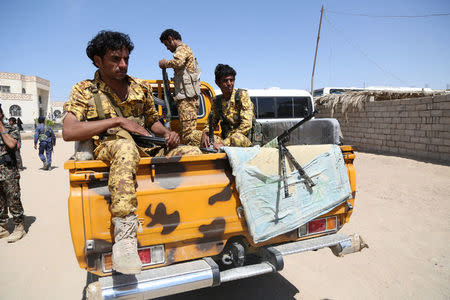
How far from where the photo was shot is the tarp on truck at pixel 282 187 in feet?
7.01

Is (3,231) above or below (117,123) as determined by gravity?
below

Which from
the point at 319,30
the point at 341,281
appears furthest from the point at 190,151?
the point at 319,30

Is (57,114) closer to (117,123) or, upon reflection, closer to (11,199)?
(11,199)

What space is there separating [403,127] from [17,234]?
10.6m

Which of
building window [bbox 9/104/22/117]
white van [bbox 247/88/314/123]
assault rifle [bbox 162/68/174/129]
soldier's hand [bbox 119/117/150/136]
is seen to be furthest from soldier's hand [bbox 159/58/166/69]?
building window [bbox 9/104/22/117]

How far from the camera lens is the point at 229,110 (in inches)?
146

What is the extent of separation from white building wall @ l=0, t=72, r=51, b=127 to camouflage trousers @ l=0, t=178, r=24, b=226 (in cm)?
4438

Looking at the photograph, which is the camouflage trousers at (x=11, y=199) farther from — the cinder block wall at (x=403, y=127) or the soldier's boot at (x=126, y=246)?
the cinder block wall at (x=403, y=127)

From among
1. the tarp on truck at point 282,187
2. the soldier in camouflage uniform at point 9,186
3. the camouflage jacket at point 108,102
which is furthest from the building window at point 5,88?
the tarp on truck at point 282,187

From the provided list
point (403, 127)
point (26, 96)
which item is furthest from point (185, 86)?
point (26, 96)

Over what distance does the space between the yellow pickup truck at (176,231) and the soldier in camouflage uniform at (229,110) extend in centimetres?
120

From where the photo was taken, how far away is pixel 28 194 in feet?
22.4

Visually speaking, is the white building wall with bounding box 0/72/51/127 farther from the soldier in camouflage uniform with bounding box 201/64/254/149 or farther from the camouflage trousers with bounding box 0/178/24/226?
the soldier in camouflage uniform with bounding box 201/64/254/149

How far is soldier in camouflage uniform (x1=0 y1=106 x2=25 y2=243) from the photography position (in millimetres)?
4223
